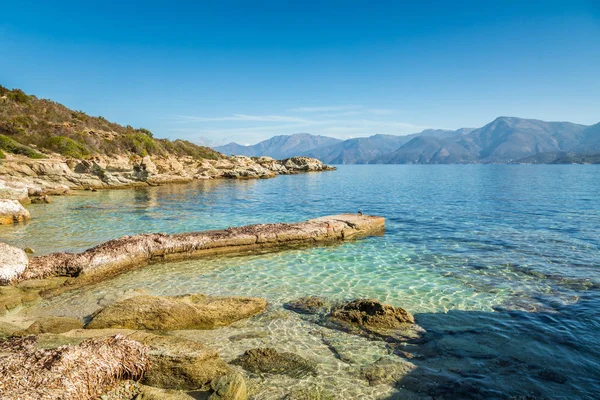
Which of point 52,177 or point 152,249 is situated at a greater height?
point 52,177

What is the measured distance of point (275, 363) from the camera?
24.0 ft

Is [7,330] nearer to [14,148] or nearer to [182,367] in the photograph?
[182,367]

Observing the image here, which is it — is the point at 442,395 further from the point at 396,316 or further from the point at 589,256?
the point at 589,256

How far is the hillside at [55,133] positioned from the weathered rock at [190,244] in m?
36.3

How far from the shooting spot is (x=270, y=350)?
25.3ft

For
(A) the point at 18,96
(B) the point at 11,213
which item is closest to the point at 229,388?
(B) the point at 11,213

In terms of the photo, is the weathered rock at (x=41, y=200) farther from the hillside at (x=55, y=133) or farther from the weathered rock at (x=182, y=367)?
the weathered rock at (x=182, y=367)

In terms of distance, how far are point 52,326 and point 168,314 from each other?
8.98ft

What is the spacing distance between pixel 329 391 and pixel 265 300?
4857 mm

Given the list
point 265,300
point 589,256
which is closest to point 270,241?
point 265,300

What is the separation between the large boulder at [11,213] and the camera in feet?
74.8

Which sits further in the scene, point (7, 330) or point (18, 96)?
point (18, 96)

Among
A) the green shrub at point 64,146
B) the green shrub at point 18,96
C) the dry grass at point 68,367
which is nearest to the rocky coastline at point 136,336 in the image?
the dry grass at point 68,367

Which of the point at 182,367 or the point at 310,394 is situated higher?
the point at 182,367
